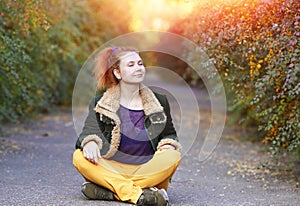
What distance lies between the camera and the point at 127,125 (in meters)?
4.91

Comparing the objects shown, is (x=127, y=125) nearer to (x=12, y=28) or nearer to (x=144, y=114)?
(x=144, y=114)

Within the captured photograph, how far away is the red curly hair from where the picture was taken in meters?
5.04

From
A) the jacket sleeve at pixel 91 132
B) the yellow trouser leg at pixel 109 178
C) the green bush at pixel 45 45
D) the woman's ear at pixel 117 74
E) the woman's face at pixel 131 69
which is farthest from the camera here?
the green bush at pixel 45 45

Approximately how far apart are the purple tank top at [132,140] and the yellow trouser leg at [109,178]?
0.22 metres

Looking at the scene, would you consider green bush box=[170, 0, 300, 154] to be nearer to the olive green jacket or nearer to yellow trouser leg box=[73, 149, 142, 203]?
the olive green jacket

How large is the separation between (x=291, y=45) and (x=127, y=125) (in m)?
1.62

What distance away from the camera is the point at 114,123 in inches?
192

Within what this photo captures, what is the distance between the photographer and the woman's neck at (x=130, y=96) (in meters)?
5.00

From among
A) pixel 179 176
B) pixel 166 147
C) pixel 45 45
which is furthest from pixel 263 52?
pixel 45 45

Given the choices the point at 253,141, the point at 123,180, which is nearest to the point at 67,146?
the point at 253,141

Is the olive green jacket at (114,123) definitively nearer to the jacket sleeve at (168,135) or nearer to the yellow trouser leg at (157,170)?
the jacket sleeve at (168,135)

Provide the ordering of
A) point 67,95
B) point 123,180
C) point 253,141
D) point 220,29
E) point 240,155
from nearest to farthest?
1. point 123,180
2. point 220,29
3. point 240,155
4. point 253,141
5. point 67,95

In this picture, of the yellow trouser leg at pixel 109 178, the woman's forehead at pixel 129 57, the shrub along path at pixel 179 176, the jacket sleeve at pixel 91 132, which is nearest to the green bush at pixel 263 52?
the shrub along path at pixel 179 176

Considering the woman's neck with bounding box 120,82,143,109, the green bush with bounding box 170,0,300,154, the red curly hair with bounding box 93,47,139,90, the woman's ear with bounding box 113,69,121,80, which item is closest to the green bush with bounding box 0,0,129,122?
the red curly hair with bounding box 93,47,139,90
